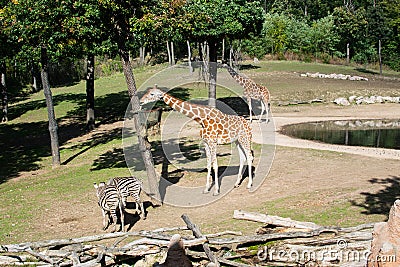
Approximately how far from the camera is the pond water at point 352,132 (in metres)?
19.4

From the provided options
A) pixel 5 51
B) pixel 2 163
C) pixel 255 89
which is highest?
pixel 5 51

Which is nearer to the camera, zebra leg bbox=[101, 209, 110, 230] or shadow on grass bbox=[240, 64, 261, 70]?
zebra leg bbox=[101, 209, 110, 230]

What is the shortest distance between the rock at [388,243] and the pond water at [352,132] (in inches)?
548

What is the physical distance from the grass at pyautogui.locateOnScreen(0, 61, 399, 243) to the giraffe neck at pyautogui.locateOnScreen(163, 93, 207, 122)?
10.2 feet

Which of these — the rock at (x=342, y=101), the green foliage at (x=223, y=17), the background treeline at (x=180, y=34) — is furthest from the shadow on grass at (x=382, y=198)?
the rock at (x=342, y=101)

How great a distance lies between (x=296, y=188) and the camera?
12547 millimetres

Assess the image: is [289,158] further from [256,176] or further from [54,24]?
[54,24]

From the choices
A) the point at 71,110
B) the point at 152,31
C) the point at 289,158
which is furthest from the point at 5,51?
the point at 289,158

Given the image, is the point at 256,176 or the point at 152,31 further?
the point at 256,176

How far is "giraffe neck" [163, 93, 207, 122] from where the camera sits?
12.7 meters

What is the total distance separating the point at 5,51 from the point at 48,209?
11708 mm

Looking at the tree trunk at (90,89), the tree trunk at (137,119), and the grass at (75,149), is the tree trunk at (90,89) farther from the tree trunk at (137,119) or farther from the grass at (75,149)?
the tree trunk at (137,119)

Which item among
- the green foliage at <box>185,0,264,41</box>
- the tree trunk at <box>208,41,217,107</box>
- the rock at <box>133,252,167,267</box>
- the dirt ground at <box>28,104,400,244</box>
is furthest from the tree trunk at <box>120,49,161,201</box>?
the tree trunk at <box>208,41,217,107</box>

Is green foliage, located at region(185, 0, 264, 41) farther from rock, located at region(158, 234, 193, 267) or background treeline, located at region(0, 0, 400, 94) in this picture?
rock, located at region(158, 234, 193, 267)
